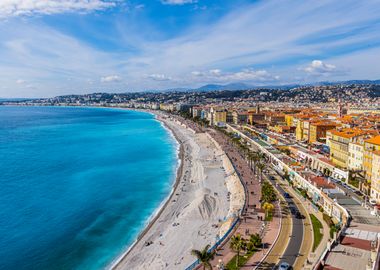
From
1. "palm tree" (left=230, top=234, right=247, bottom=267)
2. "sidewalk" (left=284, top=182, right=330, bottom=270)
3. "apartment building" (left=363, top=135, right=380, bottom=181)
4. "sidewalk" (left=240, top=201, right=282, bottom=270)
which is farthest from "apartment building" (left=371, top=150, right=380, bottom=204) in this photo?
"palm tree" (left=230, top=234, right=247, bottom=267)

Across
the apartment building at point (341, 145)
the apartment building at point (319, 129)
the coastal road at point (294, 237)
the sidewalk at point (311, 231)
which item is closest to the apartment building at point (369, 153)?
the apartment building at point (341, 145)

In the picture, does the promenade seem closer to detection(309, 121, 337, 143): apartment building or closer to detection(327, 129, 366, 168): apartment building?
detection(327, 129, 366, 168): apartment building

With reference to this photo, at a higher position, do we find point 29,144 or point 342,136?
point 342,136

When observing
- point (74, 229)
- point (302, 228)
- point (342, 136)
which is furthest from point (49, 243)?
point (342, 136)

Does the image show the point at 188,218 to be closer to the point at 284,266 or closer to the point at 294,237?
the point at 294,237

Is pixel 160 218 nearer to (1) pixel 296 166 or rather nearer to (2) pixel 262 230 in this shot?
(2) pixel 262 230
